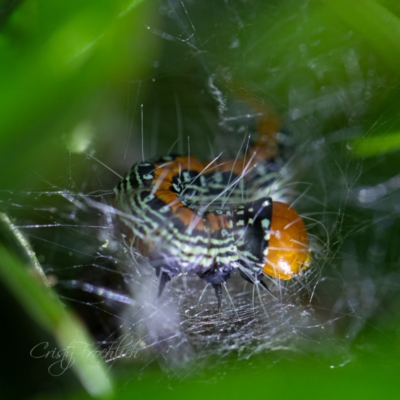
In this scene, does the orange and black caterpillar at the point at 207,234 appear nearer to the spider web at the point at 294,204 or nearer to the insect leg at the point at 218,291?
the insect leg at the point at 218,291

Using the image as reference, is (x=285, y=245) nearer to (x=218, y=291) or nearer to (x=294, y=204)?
(x=218, y=291)

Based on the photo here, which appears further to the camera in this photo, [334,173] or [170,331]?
[334,173]

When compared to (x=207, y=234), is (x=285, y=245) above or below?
below

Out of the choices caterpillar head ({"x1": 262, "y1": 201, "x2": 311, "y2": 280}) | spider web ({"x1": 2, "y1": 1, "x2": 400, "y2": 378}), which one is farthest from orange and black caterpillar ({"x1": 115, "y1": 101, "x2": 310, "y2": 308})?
spider web ({"x1": 2, "y1": 1, "x2": 400, "y2": 378})

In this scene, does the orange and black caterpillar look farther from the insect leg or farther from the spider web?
the spider web

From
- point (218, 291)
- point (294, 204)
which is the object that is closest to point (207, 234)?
point (218, 291)

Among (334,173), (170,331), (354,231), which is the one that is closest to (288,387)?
(170,331)

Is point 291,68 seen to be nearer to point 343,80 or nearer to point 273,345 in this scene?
point 343,80
